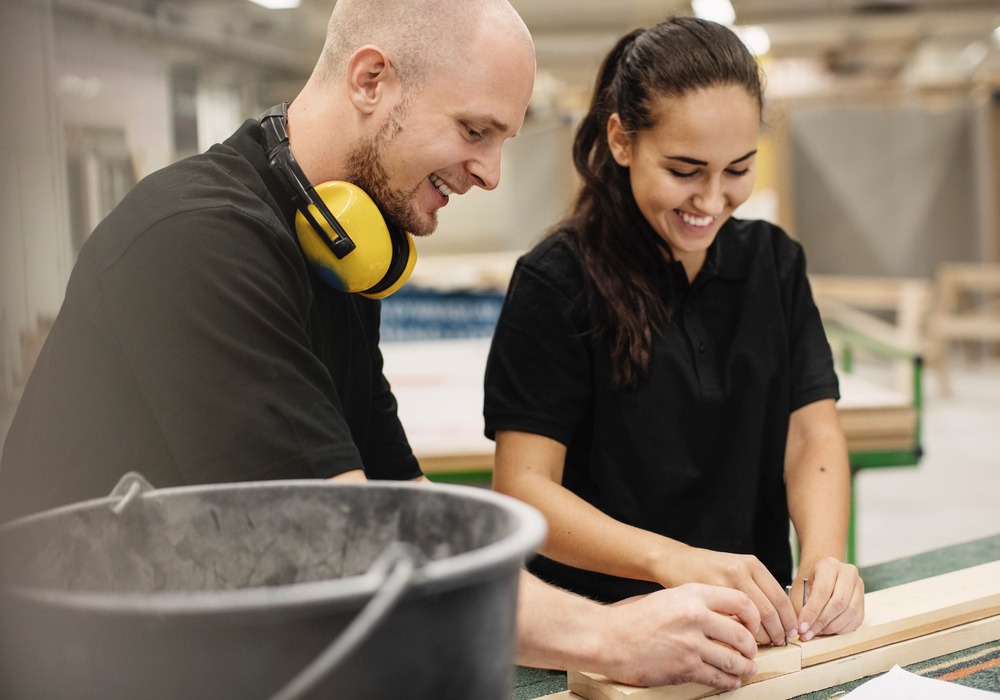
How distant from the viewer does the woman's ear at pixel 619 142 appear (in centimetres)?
145

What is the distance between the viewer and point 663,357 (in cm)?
145

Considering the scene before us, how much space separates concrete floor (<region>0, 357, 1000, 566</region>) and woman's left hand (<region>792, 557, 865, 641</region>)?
238 centimetres

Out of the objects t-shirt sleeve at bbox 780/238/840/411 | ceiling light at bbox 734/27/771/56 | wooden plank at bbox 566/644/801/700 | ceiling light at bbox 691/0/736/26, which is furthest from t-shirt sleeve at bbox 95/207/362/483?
ceiling light at bbox 734/27/771/56

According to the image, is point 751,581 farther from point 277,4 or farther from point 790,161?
point 790,161

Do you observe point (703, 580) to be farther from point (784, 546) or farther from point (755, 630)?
point (784, 546)

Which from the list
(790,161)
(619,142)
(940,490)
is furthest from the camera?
(790,161)

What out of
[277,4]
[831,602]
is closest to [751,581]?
[831,602]

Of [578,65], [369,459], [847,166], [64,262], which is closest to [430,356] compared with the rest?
[64,262]

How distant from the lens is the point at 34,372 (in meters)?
0.97

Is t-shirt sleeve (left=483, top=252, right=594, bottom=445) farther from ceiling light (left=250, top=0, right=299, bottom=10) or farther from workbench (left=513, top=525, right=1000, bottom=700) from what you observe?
ceiling light (left=250, top=0, right=299, bottom=10)

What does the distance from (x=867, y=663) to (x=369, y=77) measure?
0.86 meters

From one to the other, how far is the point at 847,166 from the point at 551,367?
25.1 ft

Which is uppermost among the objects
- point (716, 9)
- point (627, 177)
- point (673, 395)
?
point (716, 9)

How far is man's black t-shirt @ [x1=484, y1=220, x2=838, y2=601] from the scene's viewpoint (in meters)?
1.42
